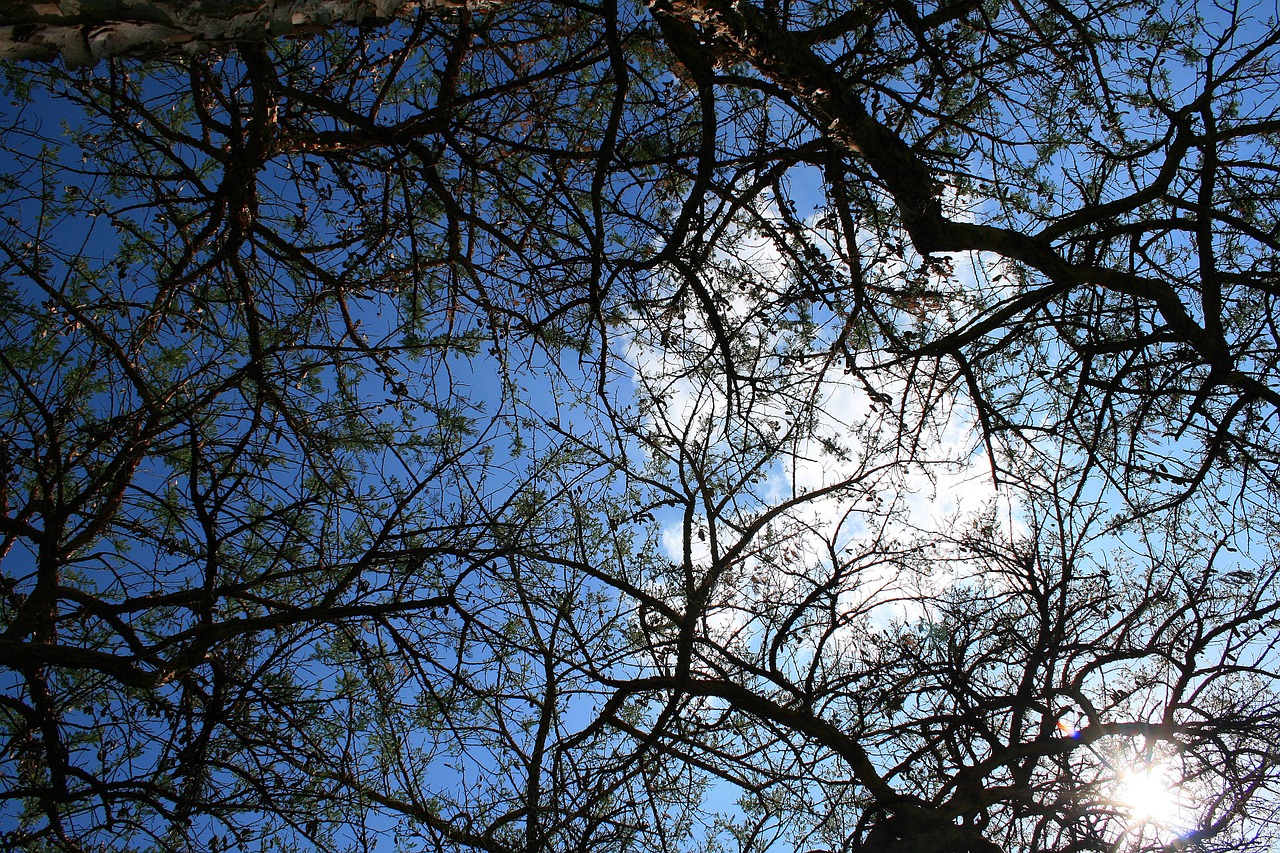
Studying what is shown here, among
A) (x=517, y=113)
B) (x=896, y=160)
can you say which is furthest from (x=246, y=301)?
(x=896, y=160)

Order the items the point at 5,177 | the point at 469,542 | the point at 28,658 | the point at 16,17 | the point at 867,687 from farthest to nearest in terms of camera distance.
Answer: the point at 867,687 < the point at 469,542 < the point at 5,177 < the point at 28,658 < the point at 16,17

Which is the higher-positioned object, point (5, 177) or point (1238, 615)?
point (5, 177)

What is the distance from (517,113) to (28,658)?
2.92m

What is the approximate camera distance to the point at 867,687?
406 centimetres

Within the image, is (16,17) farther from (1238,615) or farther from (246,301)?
(1238,615)

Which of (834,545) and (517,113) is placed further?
(834,545)

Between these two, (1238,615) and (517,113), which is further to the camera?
(1238,615)

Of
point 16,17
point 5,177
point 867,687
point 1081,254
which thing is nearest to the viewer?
point 16,17

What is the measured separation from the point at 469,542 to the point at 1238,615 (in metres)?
Answer: 4.37

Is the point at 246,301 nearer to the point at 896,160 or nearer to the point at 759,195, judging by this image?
the point at 759,195

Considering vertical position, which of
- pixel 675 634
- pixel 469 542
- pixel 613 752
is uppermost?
pixel 469 542

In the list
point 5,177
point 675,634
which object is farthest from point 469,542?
point 5,177

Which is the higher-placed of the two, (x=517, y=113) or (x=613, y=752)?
(x=517, y=113)

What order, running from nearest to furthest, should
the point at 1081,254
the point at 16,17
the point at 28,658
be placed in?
the point at 16,17
the point at 28,658
the point at 1081,254
